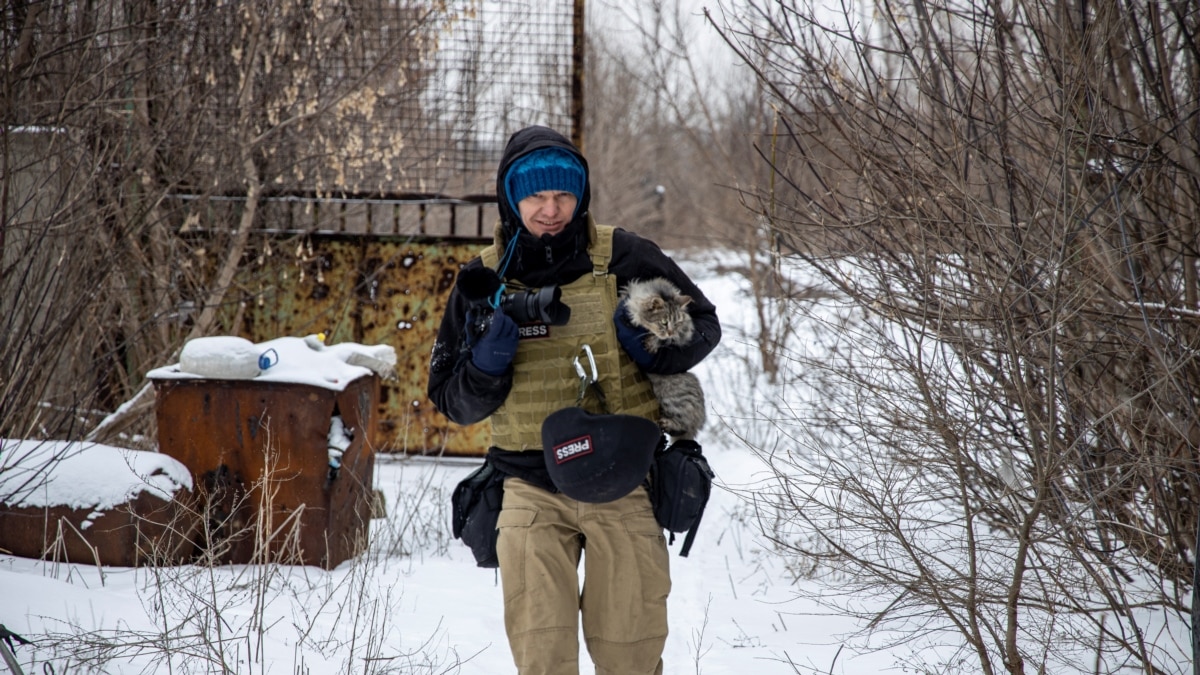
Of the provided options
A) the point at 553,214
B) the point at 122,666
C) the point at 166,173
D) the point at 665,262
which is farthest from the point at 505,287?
the point at 166,173

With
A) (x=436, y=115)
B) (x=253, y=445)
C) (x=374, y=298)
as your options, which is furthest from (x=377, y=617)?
(x=436, y=115)

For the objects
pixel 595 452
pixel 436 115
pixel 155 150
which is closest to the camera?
pixel 595 452

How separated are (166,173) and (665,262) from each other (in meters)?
4.42

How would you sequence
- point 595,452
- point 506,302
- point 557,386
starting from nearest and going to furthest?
point 595,452 < point 506,302 < point 557,386

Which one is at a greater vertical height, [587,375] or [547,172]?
[547,172]

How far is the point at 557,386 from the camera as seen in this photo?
9.15 ft

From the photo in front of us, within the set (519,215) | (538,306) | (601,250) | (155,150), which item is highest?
(155,150)

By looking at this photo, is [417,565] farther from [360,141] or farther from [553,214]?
[360,141]

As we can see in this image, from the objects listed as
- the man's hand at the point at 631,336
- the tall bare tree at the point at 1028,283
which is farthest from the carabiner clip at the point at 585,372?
the tall bare tree at the point at 1028,283

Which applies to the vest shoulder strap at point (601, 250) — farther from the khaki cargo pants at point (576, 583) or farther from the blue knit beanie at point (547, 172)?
the khaki cargo pants at point (576, 583)

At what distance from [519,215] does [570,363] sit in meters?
0.47

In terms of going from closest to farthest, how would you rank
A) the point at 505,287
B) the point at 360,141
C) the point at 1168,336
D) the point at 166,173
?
the point at 505,287 → the point at 1168,336 → the point at 166,173 → the point at 360,141

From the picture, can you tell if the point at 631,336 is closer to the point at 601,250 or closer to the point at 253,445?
the point at 601,250

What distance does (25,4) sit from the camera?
4219 millimetres
